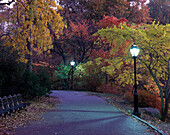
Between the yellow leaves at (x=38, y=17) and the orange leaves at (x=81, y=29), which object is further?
the orange leaves at (x=81, y=29)

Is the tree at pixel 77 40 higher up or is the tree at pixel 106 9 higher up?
the tree at pixel 106 9

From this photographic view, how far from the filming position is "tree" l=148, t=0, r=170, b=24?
132 ft

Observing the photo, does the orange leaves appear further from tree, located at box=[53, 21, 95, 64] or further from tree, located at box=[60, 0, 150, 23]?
tree, located at box=[60, 0, 150, 23]

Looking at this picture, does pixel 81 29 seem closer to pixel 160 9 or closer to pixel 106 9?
pixel 106 9

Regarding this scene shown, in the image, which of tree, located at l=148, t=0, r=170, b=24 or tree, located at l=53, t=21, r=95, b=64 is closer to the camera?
tree, located at l=53, t=21, r=95, b=64

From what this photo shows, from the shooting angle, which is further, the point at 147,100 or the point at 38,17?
the point at 147,100

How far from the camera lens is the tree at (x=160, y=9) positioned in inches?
1582

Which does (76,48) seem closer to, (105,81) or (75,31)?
(75,31)

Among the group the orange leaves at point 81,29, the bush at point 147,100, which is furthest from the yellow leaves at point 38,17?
the orange leaves at point 81,29

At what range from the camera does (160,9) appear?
41688 mm

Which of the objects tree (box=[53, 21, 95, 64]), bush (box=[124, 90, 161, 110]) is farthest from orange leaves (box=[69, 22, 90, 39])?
bush (box=[124, 90, 161, 110])

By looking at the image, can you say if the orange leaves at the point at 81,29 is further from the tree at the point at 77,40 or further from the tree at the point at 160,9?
the tree at the point at 160,9

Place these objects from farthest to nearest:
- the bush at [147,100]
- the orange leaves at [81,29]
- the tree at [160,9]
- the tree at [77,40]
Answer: the tree at [160,9] → the tree at [77,40] → the orange leaves at [81,29] → the bush at [147,100]

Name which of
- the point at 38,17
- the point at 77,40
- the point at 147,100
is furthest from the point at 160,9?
the point at 38,17
